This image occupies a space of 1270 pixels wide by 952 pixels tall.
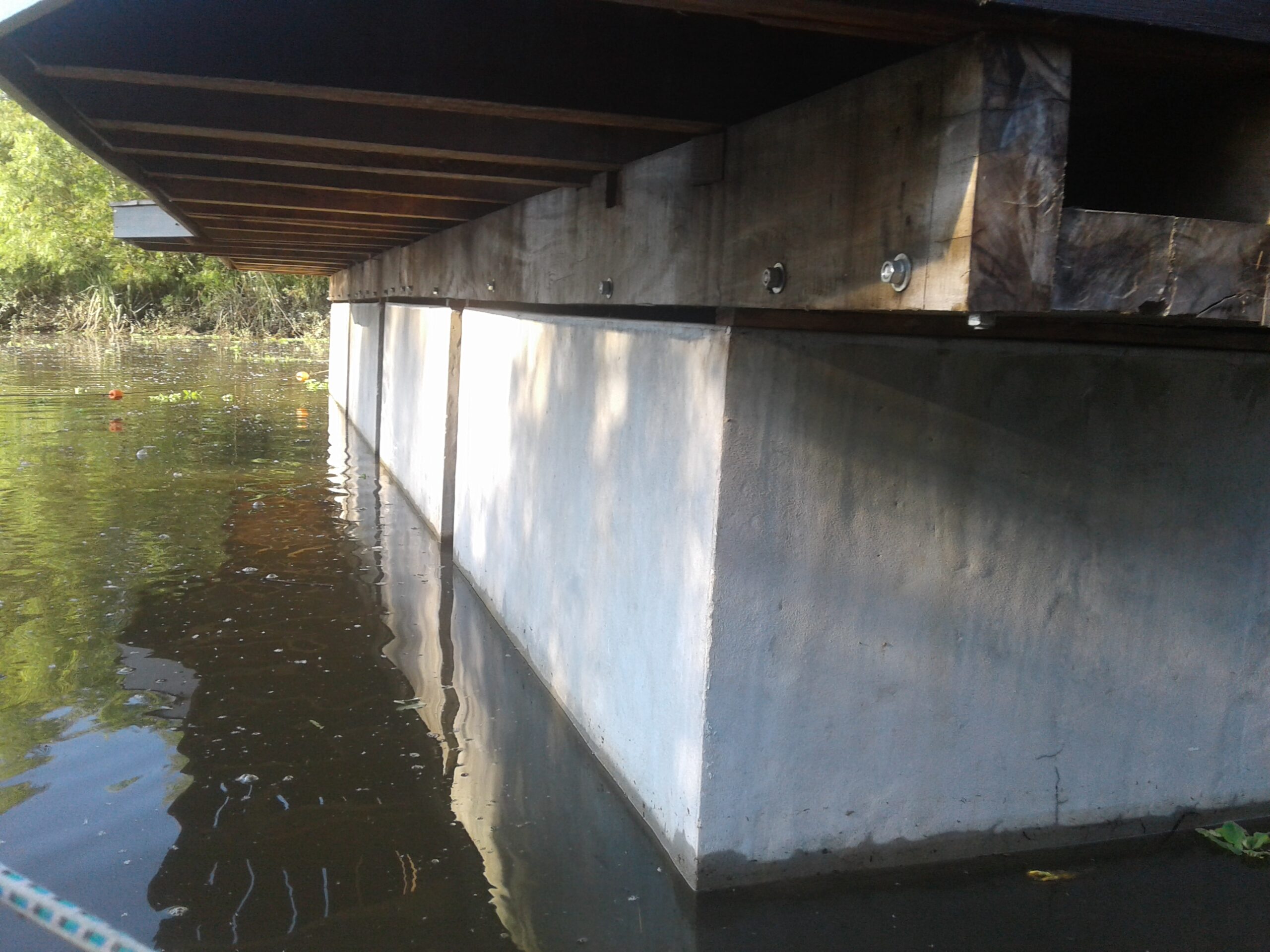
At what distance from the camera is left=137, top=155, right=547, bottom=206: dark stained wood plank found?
532 centimetres

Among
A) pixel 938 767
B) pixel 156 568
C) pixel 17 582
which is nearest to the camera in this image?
pixel 938 767

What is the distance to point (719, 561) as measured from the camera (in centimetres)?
383

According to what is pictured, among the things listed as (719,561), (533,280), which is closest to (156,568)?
(533,280)

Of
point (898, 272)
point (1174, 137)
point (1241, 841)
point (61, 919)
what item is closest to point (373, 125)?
point (898, 272)

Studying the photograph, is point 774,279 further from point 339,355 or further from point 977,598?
point 339,355

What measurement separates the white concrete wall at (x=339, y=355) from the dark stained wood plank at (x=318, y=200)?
1286cm

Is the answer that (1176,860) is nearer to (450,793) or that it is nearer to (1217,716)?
(1217,716)

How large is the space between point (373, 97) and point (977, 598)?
9.05 feet

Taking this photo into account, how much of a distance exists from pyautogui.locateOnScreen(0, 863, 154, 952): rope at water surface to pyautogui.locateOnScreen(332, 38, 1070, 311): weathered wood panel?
278cm

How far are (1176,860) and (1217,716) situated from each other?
2.00ft

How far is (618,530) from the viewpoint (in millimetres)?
4953

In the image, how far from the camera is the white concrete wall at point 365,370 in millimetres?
A: 15016

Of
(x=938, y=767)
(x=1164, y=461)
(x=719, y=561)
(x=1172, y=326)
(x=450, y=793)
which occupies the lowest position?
(x=450, y=793)

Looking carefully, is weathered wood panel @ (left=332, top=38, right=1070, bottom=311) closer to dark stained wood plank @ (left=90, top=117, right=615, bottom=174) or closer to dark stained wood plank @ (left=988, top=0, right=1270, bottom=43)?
dark stained wood plank @ (left=988, top=0, right=1270, bottom=43)
